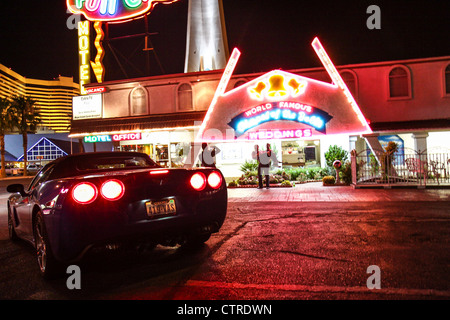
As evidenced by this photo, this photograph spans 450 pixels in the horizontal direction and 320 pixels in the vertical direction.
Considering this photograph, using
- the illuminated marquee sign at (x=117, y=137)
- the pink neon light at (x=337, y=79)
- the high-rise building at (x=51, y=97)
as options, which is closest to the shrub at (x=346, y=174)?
the pink neon light at (x=337, y=79)

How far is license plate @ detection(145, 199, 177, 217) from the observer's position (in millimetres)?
4227

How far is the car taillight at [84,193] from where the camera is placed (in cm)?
395

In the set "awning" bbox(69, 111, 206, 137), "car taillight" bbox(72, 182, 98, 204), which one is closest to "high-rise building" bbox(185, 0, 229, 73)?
"awning" bbox(69, 111, 206, 137)

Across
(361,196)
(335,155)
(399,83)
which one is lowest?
(361,196)

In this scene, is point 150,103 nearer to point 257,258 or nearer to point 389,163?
point 389,163

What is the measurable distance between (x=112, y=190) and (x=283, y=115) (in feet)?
40.7

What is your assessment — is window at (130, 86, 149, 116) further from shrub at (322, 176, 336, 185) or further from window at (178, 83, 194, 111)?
shrub at (322, 176, 336, 185)

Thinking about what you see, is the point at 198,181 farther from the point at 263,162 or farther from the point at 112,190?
the point at 263,162

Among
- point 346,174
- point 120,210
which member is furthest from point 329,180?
point 120,210

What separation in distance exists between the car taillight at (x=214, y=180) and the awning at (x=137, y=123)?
1402 cm

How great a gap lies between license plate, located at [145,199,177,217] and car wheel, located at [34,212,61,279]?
46.9 inches

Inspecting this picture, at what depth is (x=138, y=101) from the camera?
2136 cm
